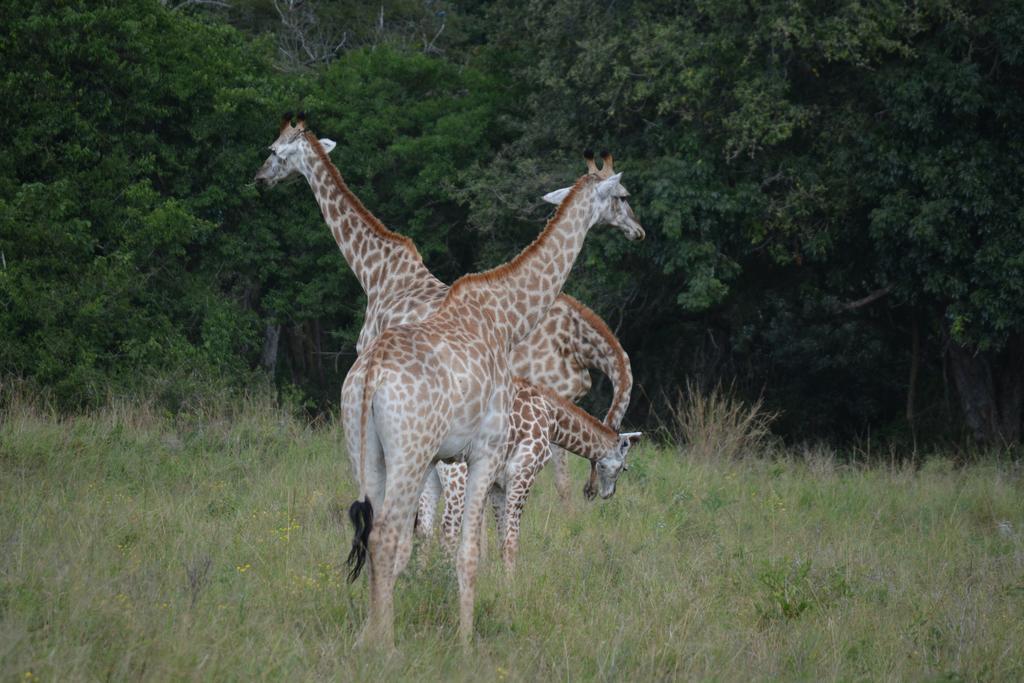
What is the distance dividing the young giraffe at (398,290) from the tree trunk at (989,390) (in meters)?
7.41

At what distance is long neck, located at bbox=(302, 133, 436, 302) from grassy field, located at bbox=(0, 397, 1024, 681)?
1.61m

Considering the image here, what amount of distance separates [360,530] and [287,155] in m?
4.00

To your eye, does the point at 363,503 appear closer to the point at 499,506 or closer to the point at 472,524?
the point at 472,524

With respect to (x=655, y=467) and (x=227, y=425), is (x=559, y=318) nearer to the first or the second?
(x=655, y=467)

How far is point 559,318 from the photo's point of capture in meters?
9.79

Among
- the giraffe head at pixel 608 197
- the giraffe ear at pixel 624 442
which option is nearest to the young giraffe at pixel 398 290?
the giraffe head at pixel 608 197

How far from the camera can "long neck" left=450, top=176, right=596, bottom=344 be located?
6879mm

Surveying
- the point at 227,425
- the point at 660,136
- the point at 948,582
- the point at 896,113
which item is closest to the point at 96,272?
the point at 227,425

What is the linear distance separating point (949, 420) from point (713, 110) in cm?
610

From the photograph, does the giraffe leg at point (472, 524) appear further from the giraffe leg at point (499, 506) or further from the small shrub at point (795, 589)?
the small shrub at point (795, 589)

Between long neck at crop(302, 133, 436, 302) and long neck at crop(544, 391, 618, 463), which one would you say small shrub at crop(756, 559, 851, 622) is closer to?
long neck at crop(544, 391, 618, 463)

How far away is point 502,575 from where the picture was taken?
6789mm

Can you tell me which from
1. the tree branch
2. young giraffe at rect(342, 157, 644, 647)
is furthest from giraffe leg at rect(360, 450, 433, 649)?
the tree branch

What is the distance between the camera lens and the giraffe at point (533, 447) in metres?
7.46
